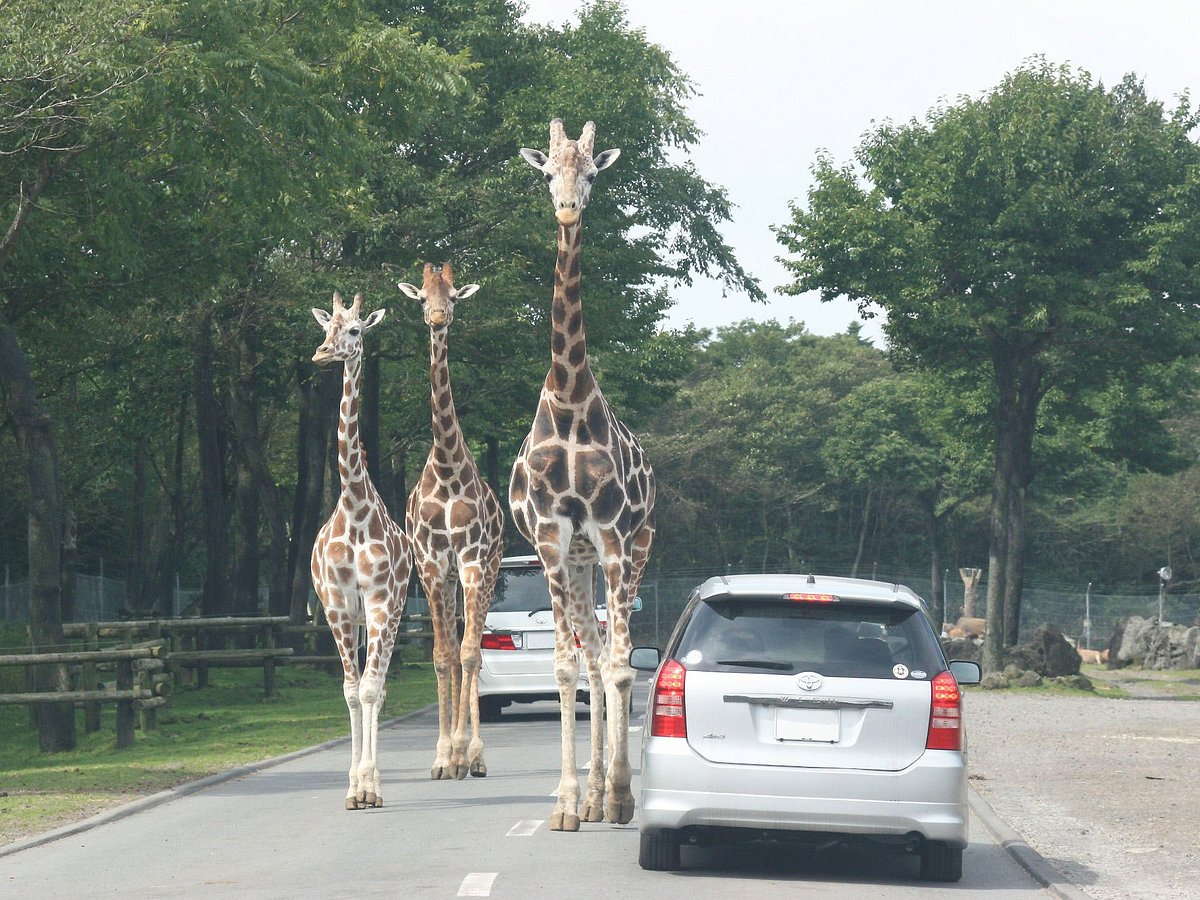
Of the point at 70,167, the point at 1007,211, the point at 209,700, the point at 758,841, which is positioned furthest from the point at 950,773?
the point at 1007,211

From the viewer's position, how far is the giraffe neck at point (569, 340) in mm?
A: 12953

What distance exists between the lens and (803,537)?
74.3m

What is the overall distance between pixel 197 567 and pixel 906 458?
27.4 m

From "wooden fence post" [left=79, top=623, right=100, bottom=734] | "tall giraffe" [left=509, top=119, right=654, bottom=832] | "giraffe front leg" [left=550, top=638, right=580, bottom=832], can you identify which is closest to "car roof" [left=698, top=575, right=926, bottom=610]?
"tall giraffe" [left=509, top=119, right=654, bottom=832]

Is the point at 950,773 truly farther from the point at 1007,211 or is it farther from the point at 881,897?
the point at 1007,211

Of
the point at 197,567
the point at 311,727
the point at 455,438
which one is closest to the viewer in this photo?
the point at 455,438

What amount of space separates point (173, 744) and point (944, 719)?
12.5 metres

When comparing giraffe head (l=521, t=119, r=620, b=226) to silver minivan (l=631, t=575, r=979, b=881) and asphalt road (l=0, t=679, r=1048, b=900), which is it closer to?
silver minivan (l=631, t=575, r=979, b=881)

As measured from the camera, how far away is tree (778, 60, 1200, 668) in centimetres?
3328

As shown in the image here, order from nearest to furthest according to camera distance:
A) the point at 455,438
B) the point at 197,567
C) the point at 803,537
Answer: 1. the point at 455,438
2. the point at 197,567
3. the point at 803,537

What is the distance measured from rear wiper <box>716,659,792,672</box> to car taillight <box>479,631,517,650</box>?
11.9 metres

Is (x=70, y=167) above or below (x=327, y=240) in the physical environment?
below

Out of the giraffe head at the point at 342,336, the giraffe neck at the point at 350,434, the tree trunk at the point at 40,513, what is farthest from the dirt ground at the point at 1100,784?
the tree trunk at the point at 40,513

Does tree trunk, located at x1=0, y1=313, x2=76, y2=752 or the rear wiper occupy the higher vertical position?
tree trunk, located at x1=0, y1=313, x2=76, y2=752
